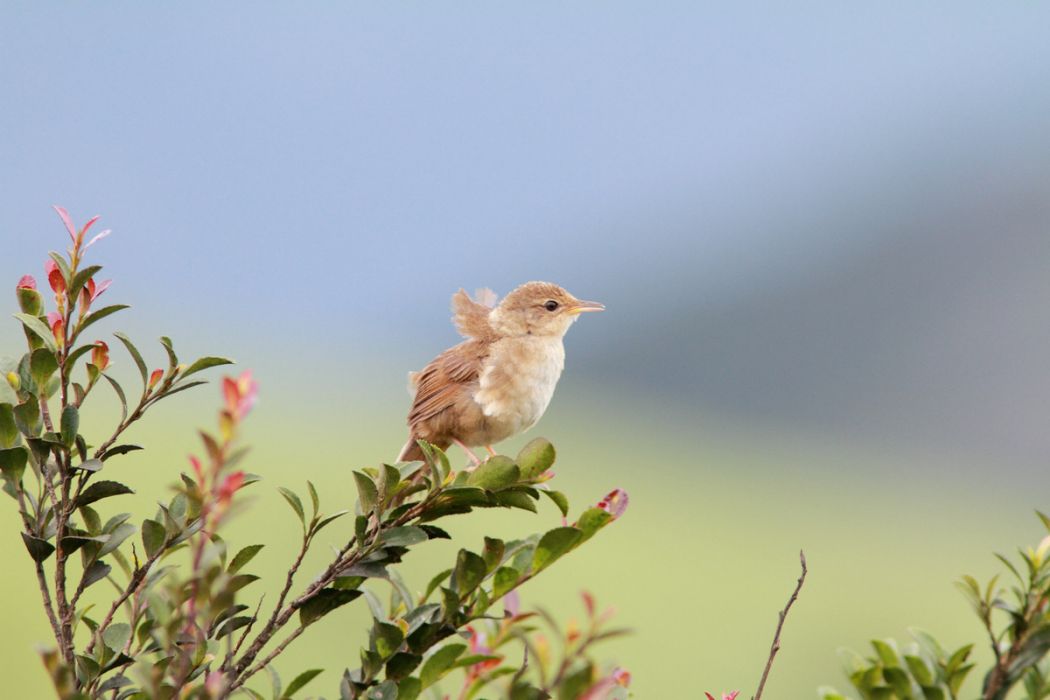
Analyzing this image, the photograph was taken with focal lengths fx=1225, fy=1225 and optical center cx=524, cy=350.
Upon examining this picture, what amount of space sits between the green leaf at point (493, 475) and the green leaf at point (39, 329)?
0.80m

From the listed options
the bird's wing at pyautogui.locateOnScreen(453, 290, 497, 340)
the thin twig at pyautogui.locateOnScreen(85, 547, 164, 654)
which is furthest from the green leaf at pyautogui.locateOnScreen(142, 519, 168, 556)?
the bird's wing at pyautogui.locateOnScreen(453, 290, 497, 340)

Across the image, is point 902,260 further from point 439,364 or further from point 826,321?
point 439,364

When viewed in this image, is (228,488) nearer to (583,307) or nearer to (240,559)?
(240,559)

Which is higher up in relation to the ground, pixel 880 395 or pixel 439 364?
pixel 880 395

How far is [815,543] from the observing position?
30.2m

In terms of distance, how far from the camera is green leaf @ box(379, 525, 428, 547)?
7.09 feet

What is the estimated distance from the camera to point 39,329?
2225 mm

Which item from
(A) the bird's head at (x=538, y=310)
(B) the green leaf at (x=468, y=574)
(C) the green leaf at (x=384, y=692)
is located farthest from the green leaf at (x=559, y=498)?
(A) the bird's head at (x=538, y=310)

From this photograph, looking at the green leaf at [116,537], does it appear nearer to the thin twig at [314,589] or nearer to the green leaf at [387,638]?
the thin twig at [314,589]

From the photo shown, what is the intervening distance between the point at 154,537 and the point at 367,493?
1.26ft

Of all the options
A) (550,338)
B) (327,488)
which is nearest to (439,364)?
(550,338)

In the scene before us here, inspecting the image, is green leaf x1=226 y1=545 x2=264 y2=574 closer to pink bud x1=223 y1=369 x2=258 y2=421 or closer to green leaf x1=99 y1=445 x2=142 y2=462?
green leaf x1=99 y1=445 x2=142 y2=462

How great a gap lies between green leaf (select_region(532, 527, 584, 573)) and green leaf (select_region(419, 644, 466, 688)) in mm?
Result: 192

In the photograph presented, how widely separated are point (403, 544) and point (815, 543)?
29231 millimetres
